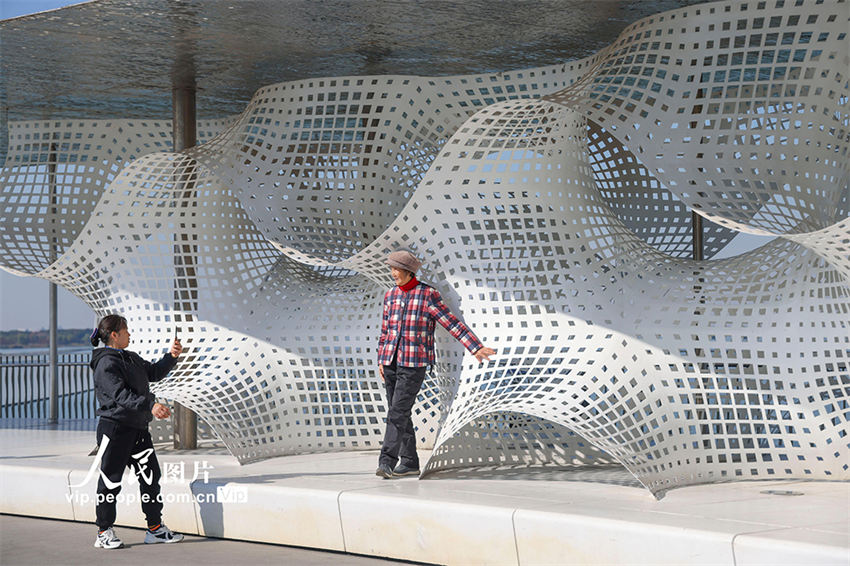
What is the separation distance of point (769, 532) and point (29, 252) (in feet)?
26.1

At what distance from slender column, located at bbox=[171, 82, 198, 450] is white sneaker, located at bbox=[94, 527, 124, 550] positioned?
9.73ft

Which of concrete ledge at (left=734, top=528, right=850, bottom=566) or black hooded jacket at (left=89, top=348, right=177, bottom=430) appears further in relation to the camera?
black hooded jacket at (left=89, top=348, right=177, bottom=430)

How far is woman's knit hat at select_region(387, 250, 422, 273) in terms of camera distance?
8.40 m

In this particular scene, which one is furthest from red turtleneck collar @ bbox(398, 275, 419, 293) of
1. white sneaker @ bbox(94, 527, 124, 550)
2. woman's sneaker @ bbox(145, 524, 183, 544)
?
white sneaker @ bbox(94, 527, 124, 550)

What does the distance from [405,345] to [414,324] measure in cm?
16

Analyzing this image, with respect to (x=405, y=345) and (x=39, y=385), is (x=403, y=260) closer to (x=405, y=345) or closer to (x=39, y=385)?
(x=405, y=345)

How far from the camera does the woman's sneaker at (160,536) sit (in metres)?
7.60

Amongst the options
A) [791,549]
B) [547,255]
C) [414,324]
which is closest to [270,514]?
[414,324]

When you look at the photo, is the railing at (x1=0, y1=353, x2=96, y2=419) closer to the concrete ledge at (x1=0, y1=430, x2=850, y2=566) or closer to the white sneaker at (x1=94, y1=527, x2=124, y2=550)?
the concrete ledge at (x1=0, y1=430, x2=850, y2=566)

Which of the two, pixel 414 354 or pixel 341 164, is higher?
pixel 341 164

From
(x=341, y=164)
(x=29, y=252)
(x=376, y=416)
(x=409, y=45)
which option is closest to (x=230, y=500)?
(x=376, y=416)

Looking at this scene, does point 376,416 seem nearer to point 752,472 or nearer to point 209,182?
point 209,182

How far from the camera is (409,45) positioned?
964cm

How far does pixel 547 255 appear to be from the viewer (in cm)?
855
